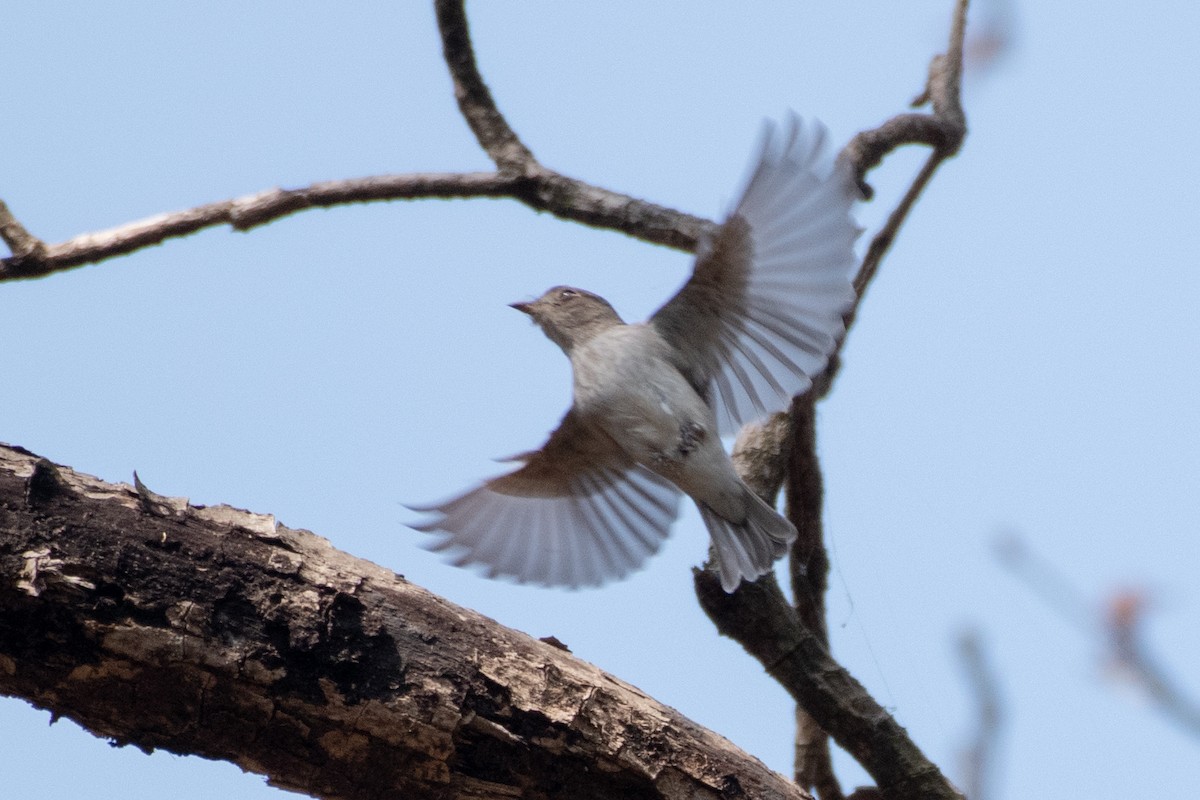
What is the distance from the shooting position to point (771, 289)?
3625mm

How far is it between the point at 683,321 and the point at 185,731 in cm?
209

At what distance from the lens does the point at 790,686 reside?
3174 mm

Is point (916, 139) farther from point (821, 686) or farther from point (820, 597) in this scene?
point (821, 686)

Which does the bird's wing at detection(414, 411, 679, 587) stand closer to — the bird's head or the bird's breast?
the bird's breast

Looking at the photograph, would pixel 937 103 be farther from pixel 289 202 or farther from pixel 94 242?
pixel 94 242

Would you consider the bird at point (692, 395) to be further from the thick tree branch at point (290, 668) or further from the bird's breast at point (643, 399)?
the thick tree branch at point (290, 668)

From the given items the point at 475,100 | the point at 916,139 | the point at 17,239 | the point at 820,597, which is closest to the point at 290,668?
the point at 820,597

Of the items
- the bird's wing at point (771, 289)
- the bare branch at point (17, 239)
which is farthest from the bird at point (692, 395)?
the bare branch at point (17, 239)

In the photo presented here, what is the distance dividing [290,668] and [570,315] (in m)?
2.16

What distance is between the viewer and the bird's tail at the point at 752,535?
3340mm

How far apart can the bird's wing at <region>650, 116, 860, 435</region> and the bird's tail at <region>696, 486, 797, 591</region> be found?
31 centimetres

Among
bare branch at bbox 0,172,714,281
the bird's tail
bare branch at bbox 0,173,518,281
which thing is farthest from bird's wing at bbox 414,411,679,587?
bare branch at bbox 0,173,518,281

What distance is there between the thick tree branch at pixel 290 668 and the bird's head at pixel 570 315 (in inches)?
68.4

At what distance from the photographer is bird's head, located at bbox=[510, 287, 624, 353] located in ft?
13.6
